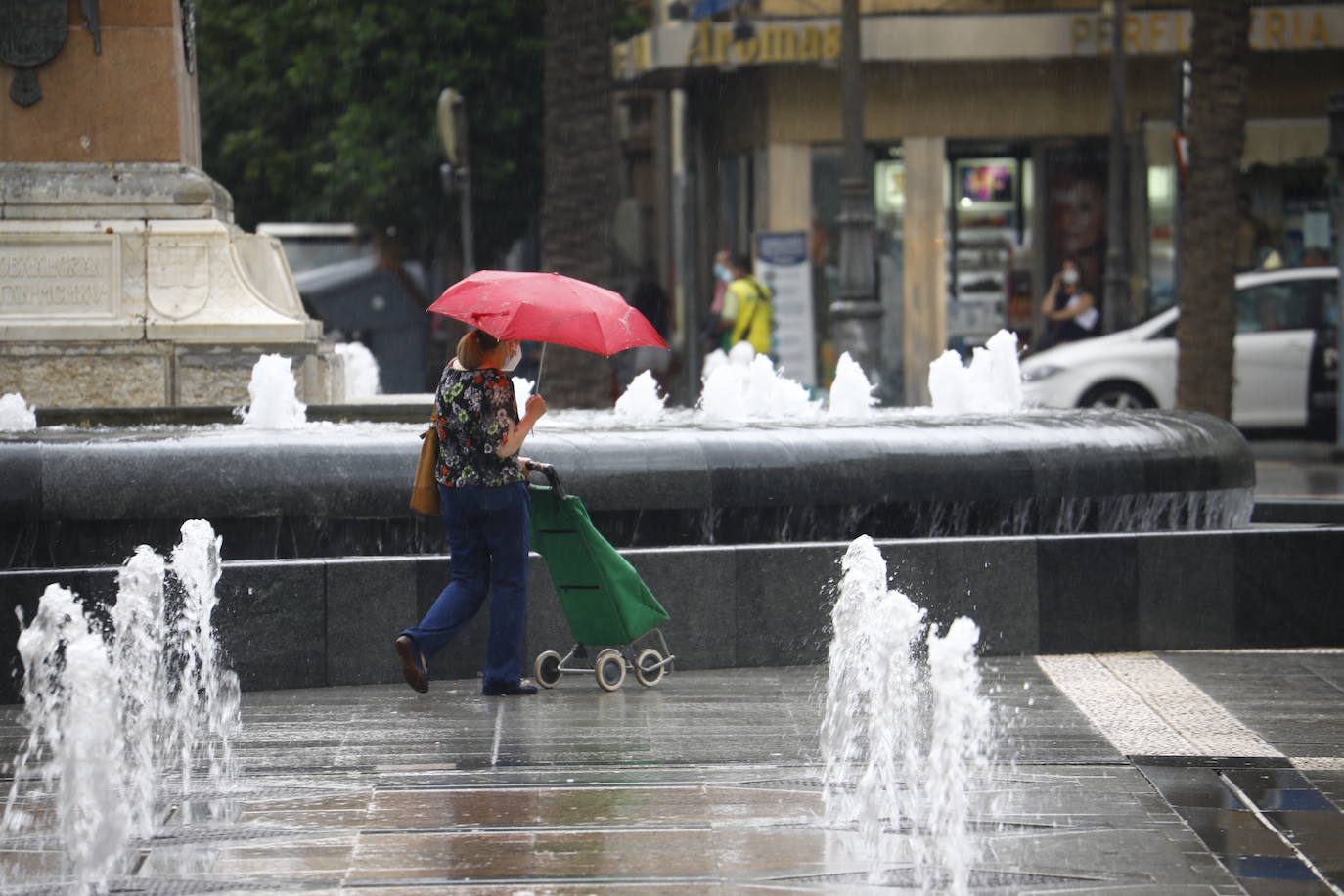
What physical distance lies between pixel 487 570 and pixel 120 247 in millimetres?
4741

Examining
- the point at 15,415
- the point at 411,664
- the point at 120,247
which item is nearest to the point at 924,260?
the point at 120,247

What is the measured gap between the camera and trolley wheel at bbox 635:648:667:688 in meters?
8.44

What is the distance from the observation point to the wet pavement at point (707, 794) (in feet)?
18.5

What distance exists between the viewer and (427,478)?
804cm

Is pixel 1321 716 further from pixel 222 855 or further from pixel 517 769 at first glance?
pixel 222 855

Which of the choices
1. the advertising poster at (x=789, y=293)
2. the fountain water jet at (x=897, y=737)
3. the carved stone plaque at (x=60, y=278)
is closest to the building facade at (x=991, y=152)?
the advertising poster at (x=789, y=293)

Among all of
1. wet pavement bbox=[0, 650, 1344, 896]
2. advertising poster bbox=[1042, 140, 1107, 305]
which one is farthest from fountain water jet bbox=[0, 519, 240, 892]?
advertising poster bbox=[1042, 140, 1107, 305]

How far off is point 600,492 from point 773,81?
20.4 metres

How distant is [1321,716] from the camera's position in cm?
791

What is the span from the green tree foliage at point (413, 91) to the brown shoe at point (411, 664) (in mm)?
25638

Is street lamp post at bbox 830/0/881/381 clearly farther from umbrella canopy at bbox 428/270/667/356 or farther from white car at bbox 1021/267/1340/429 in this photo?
umbrella canopy at bbox 428/270/667/356

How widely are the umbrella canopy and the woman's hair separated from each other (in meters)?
0.07

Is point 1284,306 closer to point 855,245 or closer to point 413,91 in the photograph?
point 855,245

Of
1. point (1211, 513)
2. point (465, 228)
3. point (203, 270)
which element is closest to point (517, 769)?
point (1211, 513)
